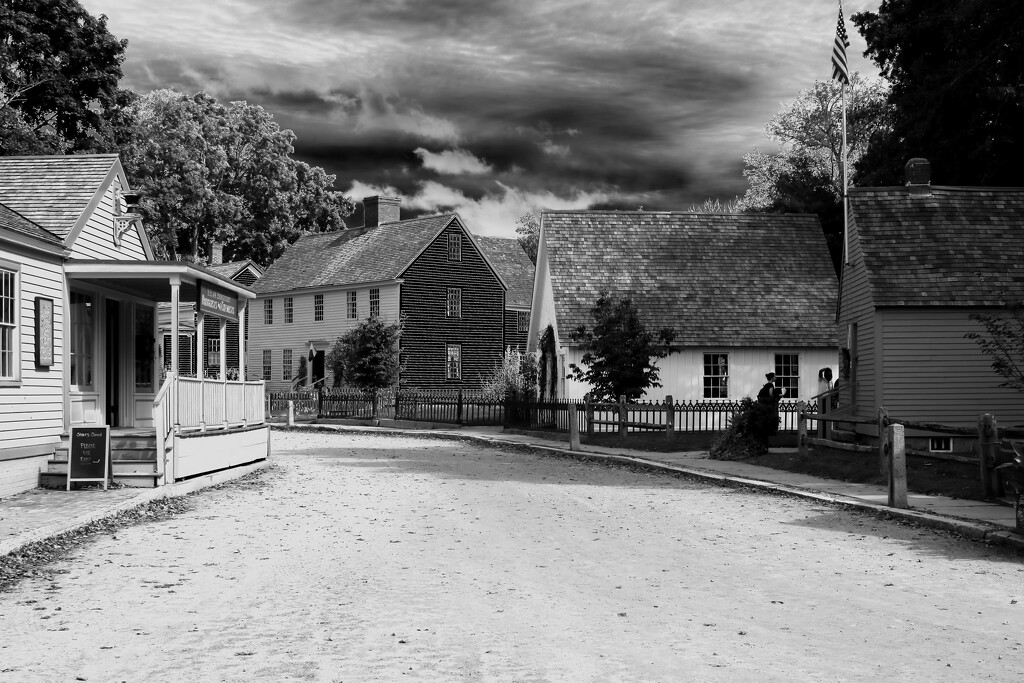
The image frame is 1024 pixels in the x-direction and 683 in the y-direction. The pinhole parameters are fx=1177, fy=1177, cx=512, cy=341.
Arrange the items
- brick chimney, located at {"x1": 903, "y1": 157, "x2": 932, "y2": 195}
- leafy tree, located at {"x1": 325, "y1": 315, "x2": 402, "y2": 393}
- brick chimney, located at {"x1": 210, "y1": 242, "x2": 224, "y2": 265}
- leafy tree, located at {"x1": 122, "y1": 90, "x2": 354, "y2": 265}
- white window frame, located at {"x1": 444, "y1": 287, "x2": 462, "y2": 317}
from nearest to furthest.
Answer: brick chimney, located at {"x1": 903, "y1": 157, "x2": 932, "y2": 195}, leafy tree, located at {"x1": 325, "y1": 315, "x2": 402, "y2": 393}, white window frame, located at {"x1": 444, "y1": 287, "x2": 462, "y2": 317}, leafy tree, located at {"x1": 122, "y1": 90, "x2": 354, "y2": 265}, brick chimney, located at {"x1": 210, "y1": 242, "x2": 224, "y2": 265}

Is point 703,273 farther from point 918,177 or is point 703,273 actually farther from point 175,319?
point 175,319

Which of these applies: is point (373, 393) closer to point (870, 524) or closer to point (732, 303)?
point (732, 303)

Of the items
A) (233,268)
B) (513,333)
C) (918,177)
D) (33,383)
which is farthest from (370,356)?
(33,383)

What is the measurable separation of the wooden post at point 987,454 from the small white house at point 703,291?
22.8m

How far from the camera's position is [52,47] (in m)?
47.1

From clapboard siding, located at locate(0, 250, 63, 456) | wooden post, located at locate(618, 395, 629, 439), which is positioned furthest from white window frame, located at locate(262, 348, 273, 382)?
clapboard siding, located at locate(0, 250, 63, 456)

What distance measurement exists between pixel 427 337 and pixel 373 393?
42.6ft

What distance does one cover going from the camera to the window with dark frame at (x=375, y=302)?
6084 cm

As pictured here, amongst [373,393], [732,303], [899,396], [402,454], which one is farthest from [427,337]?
[899,396]

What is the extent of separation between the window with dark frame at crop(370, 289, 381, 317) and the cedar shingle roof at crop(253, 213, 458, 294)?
2.66 feet

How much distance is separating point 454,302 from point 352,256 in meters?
6.79

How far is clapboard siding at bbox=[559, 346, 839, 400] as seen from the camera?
4006 cm

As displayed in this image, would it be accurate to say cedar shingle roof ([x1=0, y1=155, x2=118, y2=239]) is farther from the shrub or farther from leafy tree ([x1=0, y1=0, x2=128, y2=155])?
leafy tree ([x1=0, y1=0, x2=128, y2=155])

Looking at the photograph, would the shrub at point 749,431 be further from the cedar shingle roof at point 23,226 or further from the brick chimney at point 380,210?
the brick chimney at point 380,210
